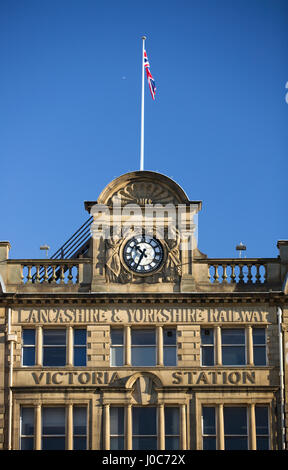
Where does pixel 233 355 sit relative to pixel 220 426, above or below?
above

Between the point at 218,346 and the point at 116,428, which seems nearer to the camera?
the point at 116,428

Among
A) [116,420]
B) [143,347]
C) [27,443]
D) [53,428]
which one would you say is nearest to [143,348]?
[143,347]

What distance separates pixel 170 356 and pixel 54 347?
15.8 ft

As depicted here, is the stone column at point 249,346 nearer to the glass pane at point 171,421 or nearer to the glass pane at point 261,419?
the glass pane at point 261,419

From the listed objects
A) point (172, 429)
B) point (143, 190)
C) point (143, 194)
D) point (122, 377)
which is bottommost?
point (172, 429)

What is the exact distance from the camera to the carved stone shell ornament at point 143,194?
208 feet

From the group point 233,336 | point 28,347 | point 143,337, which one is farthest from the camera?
point 233,336

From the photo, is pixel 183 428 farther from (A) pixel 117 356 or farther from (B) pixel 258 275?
(B) pixel 258 275

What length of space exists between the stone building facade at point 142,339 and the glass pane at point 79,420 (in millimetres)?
41

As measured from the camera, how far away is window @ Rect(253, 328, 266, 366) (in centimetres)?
6197

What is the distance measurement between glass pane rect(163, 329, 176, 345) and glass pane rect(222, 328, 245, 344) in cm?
207

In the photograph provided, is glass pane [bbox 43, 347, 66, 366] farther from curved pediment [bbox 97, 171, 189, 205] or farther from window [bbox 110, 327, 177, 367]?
curved pediment [bbox 97, 171, 189, 205]

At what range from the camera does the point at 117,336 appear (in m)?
62.2

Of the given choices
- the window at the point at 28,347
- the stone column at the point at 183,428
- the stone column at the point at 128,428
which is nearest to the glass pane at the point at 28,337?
the window at the point at 28,347
